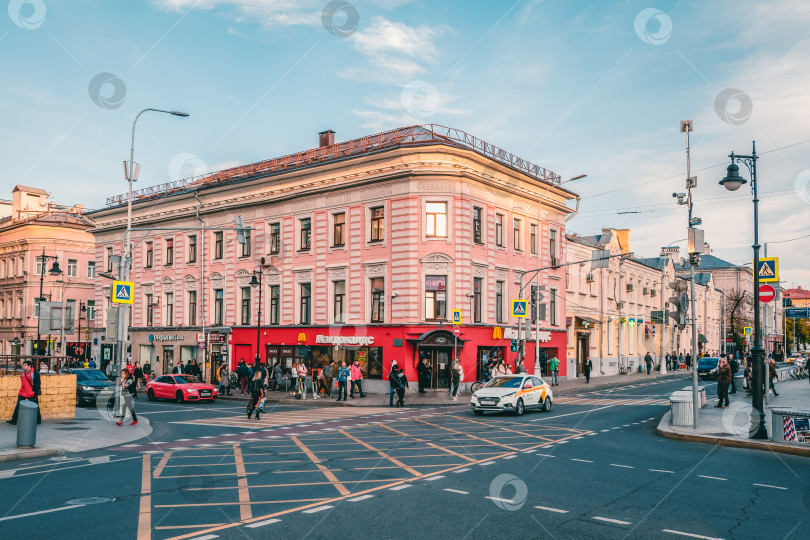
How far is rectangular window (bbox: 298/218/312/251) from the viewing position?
40312 mm

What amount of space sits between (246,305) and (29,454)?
29.1m

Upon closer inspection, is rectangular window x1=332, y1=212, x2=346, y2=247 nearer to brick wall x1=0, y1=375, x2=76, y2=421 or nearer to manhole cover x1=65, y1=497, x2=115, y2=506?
brick wall x1=0, y1=375, x2=76, y2=421

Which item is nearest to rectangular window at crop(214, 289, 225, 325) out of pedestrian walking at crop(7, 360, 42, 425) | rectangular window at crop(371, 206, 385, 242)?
rectangular window at crop(371, 206, 385, 242)

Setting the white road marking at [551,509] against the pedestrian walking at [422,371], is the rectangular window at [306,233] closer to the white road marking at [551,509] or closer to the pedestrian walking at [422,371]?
the pedestrian walking at [422,371]

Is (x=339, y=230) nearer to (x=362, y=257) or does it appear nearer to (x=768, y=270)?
(x=362, y=257)

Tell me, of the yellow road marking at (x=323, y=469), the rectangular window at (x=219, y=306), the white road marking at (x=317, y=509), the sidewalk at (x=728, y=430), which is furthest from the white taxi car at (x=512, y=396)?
the rectangular window at (x=219, y=306)

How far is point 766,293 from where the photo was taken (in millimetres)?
21172

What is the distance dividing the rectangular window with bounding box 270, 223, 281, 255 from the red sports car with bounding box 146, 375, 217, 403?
11.2m

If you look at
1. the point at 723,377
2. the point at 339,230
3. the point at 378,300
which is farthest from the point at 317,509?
the point at 339,230

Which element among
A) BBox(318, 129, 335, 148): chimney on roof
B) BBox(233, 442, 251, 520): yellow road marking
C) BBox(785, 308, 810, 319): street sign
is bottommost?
BBox(233, 442, 251, 520): yellow road marking

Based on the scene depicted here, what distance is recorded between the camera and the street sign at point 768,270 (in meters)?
21.7

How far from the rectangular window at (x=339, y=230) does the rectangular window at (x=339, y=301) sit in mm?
2259

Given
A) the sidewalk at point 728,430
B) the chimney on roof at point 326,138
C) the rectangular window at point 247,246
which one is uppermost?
Result: the chimney on roof at point 326,138

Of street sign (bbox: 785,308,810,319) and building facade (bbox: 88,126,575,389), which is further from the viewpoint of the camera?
building facade (bbox: 88,126,575,389)
